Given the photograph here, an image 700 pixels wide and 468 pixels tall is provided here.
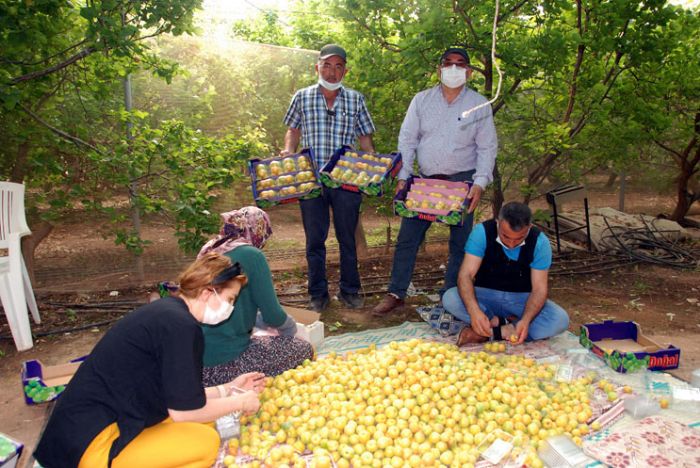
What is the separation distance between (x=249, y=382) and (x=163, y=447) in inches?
25.6

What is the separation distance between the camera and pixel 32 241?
5961mm

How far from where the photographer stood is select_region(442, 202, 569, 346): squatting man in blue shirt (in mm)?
3965

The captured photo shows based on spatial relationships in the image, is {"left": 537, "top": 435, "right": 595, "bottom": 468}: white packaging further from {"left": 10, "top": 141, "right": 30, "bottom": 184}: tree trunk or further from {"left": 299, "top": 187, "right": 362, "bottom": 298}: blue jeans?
{"left": 10, "top": 141, "right": 30, "bottom": 184}: tree trunk

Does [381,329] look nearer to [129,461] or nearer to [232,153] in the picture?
[232,153]

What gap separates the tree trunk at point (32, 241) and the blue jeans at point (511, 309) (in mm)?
4710

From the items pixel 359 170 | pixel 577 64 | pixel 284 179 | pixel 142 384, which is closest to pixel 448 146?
pixel 359 170

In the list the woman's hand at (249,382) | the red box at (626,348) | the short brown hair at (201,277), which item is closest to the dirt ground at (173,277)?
the red box at (626,348)

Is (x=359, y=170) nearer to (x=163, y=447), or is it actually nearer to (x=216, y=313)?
(x=216, y=313)

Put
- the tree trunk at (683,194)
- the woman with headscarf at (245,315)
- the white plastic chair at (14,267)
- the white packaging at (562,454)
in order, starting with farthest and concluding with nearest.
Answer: the tree trunk at (683,194) < the white plastic chair at (14,267) < the woman with headscarf at (245,315) < the white packaging at (562,454)

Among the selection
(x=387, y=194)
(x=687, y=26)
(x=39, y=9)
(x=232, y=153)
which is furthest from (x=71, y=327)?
(x=687, y=26)

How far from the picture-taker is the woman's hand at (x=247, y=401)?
2.69m

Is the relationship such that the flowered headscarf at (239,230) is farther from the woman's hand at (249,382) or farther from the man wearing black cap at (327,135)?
the man wearing black cap at (327,135)

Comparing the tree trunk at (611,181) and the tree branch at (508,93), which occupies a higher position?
the tree branch at (508,93)

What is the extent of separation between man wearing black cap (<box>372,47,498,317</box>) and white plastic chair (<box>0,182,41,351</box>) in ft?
10.1
